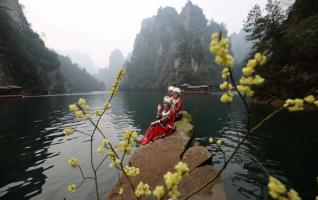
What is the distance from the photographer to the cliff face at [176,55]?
409ft

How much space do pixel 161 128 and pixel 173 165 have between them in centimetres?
373

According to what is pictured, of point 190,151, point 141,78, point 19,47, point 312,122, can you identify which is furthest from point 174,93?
point 141,78

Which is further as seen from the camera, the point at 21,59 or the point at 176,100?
the point at 21,59

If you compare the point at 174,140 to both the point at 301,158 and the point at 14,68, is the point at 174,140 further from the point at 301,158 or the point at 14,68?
the point at 14,68

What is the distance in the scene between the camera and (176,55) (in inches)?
5182

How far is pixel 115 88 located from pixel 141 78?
166 meters

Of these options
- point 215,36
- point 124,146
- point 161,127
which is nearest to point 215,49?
point 215,36

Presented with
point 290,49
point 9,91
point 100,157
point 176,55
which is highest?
point 176,55

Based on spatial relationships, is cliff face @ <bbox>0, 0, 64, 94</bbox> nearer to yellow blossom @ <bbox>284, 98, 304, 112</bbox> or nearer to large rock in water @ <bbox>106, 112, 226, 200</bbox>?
large rock in water @ <bbox>106, 112, 226, 200</bbox>

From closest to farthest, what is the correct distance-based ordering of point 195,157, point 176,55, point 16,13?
point 195,157 < point 16,13 < point 176,55

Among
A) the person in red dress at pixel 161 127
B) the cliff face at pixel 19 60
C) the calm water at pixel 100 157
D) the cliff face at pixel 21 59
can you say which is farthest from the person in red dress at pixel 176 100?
the cliff face at pixel 19 60

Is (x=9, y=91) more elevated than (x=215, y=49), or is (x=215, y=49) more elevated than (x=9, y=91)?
(x=215, y=49)

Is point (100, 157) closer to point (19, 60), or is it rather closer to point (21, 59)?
point (19, 60)

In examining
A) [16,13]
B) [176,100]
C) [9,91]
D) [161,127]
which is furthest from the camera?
[16,13]
